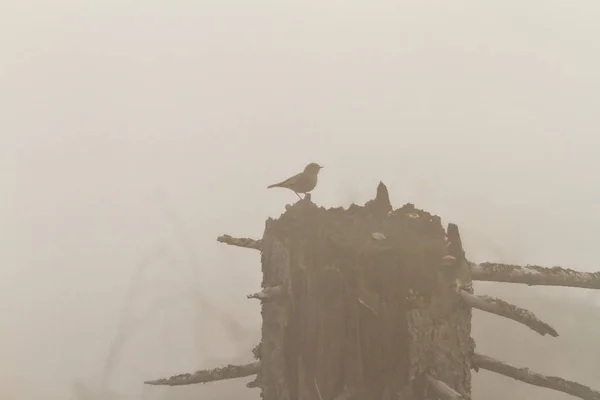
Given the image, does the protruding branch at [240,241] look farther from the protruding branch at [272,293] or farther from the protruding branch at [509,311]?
the protruding branch at [509,311]

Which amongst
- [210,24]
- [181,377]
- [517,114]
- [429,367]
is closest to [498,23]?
[517,114]

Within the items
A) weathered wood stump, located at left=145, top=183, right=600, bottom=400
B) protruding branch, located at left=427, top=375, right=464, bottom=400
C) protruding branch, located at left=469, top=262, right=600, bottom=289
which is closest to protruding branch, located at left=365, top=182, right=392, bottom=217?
weathered wood stump, located at left=145, top=183, right=600, bottom=400

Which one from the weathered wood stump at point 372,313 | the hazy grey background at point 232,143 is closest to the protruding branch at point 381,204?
the weathered wood stump at point 372,313

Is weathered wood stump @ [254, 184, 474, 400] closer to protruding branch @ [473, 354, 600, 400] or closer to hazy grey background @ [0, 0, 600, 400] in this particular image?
protruding branch @ [473, 354, 600, 400]

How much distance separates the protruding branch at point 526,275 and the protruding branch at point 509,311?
0.07m

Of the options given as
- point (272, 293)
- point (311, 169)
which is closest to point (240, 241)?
point (272, 293)

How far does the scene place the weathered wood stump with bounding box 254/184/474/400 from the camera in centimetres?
82

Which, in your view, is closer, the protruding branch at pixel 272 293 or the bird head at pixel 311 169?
the protruding branch at pixel 272 293

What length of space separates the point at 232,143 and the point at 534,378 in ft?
2.82

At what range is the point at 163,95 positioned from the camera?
Answer: 4.85 feet

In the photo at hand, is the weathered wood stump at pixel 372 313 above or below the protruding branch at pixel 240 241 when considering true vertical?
below

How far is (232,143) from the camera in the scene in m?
1.46

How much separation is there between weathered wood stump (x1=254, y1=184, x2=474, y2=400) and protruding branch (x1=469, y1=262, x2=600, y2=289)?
0.05 m

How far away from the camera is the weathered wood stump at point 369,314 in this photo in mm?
823
